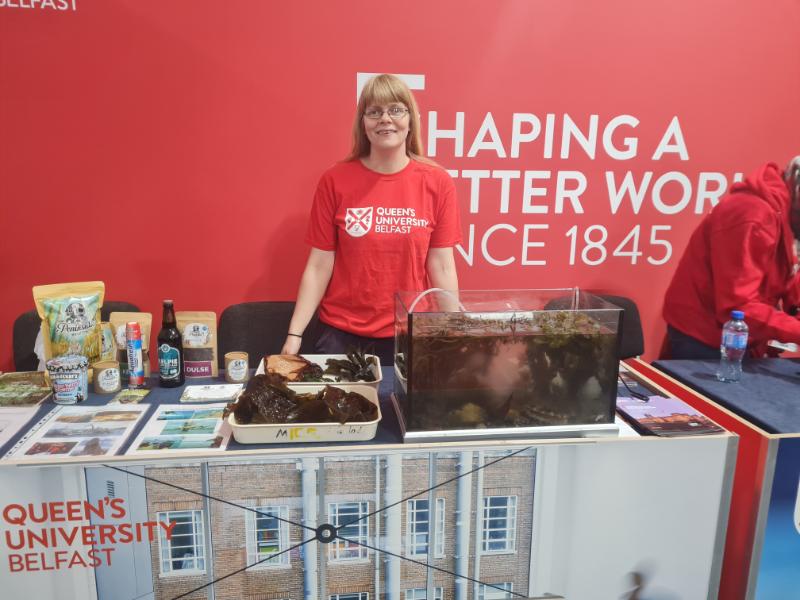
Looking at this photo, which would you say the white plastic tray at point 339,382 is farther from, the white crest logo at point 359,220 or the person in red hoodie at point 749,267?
the person in red hoodie at point 749,267

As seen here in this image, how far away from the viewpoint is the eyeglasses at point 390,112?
6.19 feet

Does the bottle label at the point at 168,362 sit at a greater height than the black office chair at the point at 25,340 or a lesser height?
greater

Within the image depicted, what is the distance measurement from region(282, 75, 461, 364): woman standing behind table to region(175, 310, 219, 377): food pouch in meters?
0.27

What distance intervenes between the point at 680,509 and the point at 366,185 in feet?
4.43

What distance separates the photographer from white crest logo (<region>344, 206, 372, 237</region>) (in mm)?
2027

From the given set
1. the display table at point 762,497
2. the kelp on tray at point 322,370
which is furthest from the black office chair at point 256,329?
the display table at point 762,497

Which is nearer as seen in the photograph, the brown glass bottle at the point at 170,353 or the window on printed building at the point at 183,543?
the window on printed building at the point at 183,543

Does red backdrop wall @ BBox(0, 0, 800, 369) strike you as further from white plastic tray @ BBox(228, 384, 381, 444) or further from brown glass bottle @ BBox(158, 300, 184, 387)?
white plastic tray @ BBox(228, 384, 381, 444)

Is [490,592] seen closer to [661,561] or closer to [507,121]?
[661,561]

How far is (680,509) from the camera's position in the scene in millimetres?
1513

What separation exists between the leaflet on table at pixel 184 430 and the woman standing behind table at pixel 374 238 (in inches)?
18.0

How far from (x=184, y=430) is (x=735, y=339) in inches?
65.9

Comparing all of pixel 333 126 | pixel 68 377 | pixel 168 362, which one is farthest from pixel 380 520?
pixel 333 126

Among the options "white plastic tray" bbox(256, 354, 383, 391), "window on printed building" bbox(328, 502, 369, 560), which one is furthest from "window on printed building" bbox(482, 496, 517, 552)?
"white plastic tray" bbox(256, 354, 383, 391)
